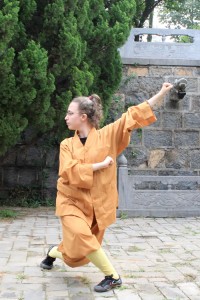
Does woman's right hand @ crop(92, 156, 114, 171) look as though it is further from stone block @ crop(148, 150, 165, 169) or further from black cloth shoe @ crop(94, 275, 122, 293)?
stone block @ crop(148, 150, 165, 169)

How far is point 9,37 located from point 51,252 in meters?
3.26

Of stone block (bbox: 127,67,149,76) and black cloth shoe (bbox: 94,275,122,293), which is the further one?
stone block (bbox: 127,67,149,76)

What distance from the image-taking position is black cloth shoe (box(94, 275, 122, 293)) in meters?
3.13

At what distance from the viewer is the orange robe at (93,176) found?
3175 millimetres

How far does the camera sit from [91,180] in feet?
10.3

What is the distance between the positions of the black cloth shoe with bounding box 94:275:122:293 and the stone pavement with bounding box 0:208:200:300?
4 cm

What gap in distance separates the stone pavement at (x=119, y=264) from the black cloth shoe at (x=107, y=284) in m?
0.04

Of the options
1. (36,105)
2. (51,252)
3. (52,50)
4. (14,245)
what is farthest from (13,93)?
(51,252)

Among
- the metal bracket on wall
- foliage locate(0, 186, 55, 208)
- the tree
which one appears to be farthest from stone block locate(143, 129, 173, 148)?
foliage locate(0, 186, 55, 208)

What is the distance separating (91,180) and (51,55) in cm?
387

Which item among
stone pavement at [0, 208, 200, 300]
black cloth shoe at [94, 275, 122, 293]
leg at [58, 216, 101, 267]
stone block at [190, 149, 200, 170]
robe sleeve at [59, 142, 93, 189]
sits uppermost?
robe sleeve at [59, 142, 93, 189]

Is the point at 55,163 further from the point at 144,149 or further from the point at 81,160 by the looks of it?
the point at 81,160

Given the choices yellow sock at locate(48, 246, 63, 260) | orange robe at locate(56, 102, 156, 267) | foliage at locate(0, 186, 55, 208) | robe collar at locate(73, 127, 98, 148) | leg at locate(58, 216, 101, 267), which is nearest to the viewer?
leg at locate(58, 216, 101, 267)

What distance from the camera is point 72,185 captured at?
321 cm
